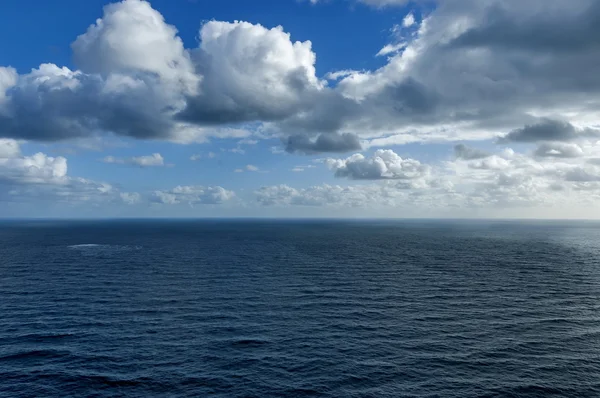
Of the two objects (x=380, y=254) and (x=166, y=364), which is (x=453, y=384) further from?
(x=380, y=254)

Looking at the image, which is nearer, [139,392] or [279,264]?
[139,392]

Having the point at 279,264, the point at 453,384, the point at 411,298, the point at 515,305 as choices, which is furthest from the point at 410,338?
the point at 279,264

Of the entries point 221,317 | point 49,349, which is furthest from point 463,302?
point 49,349

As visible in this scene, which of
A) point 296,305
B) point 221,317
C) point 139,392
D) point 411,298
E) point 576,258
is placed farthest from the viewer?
point 576,258

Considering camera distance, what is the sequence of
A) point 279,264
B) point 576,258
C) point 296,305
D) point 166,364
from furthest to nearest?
1. point 576,258
2. point 279,264
3. point 296,305
4. point 166,364

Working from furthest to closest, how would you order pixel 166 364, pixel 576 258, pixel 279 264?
pixel 576 258
pixel 279 264
pixel 166 364

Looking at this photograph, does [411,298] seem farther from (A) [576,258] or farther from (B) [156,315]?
(A) [576,258]
